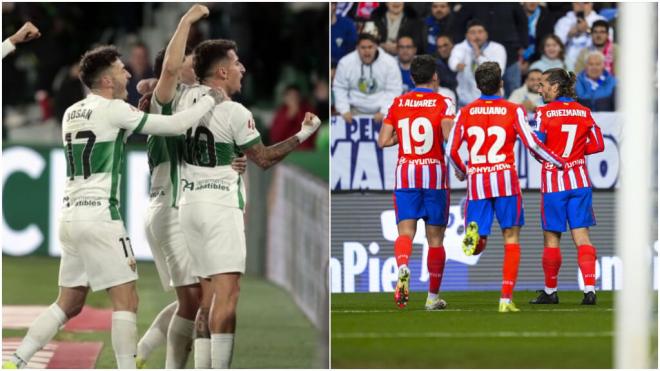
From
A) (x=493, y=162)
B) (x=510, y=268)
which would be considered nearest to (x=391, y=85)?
(x=493, y=162)

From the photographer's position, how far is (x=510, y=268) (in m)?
8.84

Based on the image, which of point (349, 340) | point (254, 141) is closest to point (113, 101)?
point (254, 141)

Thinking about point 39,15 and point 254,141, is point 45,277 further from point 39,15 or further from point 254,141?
point 254,141

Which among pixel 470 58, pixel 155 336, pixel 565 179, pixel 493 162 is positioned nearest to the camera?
pixel 155 336

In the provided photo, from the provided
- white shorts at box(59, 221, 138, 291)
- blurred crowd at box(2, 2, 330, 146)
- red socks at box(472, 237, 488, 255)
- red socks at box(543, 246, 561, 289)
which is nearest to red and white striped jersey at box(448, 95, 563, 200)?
red socks at box(472, 237, 488, 255)

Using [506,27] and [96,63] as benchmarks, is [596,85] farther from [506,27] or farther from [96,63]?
[96,63]

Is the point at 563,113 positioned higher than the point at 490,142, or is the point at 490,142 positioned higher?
the point at 563,113

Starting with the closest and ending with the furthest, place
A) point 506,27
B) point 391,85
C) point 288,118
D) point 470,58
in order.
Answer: point 391,85, point 470,58, point 506,27, point 288,118

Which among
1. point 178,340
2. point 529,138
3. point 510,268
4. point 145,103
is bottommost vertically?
point 178,340

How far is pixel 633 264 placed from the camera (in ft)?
21.1

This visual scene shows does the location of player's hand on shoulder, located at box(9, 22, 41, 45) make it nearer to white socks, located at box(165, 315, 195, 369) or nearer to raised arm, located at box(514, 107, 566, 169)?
white socks, located at box(165, 315, 195, 369)

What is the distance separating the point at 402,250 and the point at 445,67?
4.24 feet

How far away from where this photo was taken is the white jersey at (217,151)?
25.0 ft

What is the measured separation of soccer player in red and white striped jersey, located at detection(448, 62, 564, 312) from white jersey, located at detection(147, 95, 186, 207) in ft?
5.19
